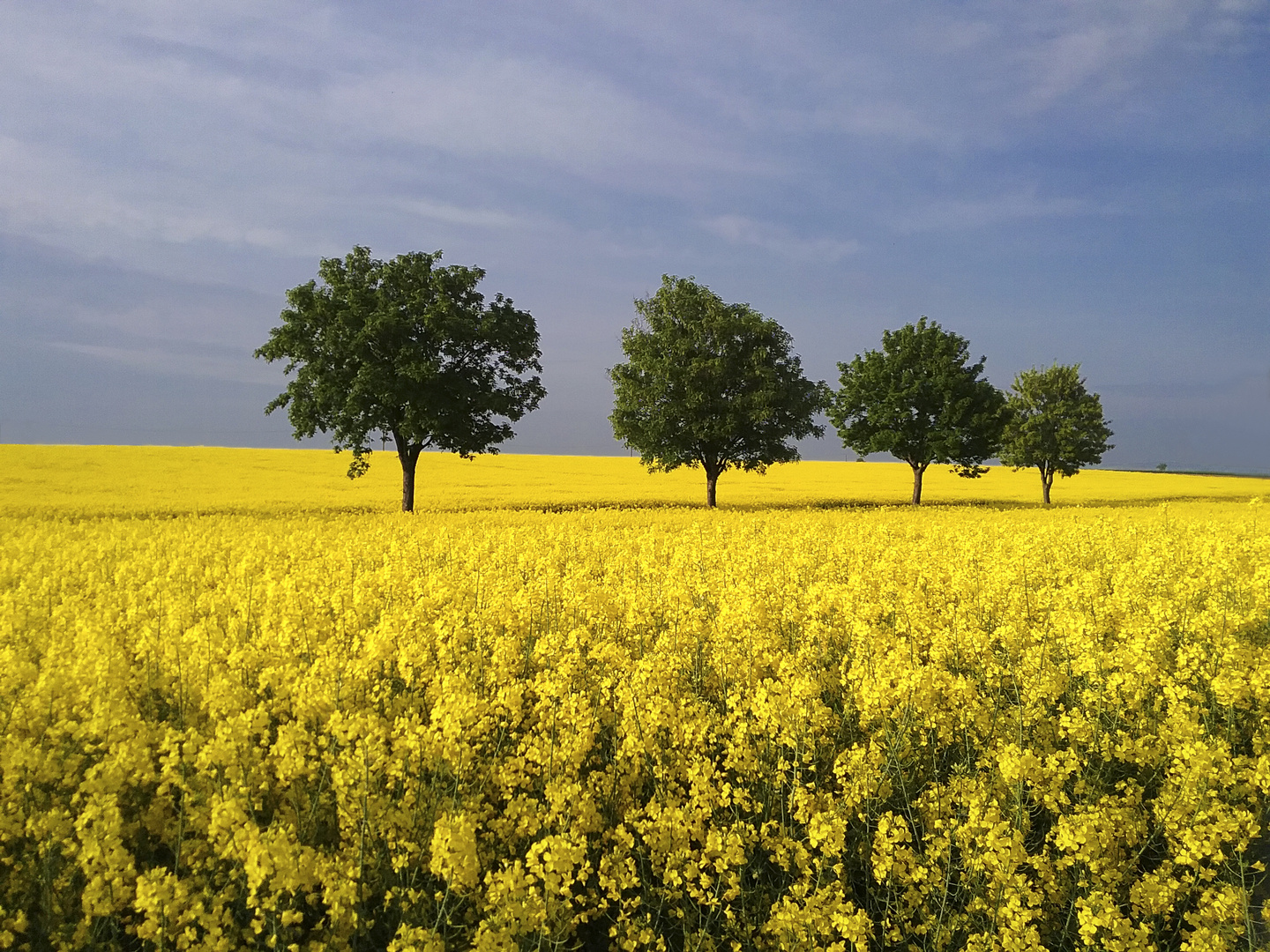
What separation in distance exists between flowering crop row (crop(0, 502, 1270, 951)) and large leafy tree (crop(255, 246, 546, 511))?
1861cm

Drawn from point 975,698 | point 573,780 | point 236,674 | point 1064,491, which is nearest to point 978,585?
point 975,698

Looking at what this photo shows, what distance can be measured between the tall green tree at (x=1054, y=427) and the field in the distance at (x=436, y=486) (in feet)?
9.01

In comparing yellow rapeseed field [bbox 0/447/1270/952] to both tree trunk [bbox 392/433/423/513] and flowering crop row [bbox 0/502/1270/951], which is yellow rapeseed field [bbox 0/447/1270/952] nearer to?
flowering crop row [bbox 0/502/1270/951]

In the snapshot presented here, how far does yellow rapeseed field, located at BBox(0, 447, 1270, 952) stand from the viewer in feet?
11.2

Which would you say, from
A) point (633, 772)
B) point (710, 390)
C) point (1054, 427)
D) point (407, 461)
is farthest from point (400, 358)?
point (1054, 427)

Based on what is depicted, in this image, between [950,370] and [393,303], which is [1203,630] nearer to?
[393,303]

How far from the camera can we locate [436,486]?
132 ft

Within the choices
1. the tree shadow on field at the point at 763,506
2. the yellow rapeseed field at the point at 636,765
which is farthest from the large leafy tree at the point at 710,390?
the yellow rapeseed field at the point at 636,765

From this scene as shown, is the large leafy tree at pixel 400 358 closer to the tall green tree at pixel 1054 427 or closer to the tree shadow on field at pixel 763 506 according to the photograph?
the tree shadow on field at pixel 763 506

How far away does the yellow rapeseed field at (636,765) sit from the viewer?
3.41 meters

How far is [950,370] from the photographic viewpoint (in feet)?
124

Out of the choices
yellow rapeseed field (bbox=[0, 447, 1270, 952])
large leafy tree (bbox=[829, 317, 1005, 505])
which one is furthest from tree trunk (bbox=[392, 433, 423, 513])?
large leafy tree (bbox=[829, 317, 1005, 505])

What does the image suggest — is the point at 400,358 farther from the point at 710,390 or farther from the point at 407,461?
the point at 710,390

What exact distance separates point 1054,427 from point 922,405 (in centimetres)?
949
